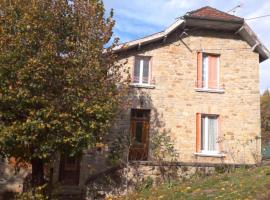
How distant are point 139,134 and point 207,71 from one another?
423 cm

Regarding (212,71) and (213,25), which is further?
(212,71)

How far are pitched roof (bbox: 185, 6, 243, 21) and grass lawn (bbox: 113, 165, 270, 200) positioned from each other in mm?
7617

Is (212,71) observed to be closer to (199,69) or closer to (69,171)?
(199,69)

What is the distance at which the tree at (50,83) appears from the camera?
1172cm

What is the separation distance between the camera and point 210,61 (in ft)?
62.5

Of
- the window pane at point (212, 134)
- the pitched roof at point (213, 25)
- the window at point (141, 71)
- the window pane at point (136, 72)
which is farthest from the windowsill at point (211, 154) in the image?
the pitched roof at point (213, 25)

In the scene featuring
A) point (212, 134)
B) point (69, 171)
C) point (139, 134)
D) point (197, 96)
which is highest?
point (197, 96)

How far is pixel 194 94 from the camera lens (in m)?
18.4

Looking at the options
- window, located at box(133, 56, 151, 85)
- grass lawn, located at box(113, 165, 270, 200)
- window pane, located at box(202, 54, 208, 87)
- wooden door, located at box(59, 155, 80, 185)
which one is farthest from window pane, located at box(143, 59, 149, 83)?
grass lawn, located at box(113, 165, 270, 200)

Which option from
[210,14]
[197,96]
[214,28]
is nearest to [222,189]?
[197,96]

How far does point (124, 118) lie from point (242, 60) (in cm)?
614

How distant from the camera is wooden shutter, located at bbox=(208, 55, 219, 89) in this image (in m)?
18.8

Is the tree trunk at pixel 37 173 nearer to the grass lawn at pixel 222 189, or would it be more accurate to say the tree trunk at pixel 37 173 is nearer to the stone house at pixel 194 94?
the grass lawn at pixel 222 189

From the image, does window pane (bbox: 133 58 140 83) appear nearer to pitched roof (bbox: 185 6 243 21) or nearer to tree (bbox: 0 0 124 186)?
pitched roof (bbox: 185 6 243 21)
